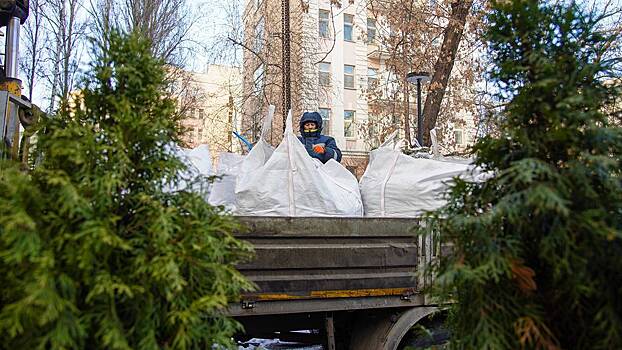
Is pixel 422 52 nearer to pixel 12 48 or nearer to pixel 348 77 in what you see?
pixel 12 48

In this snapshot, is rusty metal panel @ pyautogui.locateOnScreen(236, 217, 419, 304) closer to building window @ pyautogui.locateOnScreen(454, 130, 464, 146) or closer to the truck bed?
the truck bed

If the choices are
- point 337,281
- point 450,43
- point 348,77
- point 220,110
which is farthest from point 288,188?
point 348,77

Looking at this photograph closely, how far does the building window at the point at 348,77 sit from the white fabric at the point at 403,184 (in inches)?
850

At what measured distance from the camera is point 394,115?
15336mm

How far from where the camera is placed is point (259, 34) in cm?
1515

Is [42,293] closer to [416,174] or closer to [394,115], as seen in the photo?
[416,174]

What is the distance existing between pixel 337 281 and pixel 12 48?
316 centimetres

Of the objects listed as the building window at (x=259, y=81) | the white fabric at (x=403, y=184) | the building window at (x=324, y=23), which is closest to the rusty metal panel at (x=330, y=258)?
the white fabric at (x=403, y=184)

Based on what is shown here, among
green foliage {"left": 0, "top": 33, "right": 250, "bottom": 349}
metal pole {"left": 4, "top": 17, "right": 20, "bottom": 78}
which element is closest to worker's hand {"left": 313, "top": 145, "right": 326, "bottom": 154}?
metal pole {"left": 4, "top": 17, "right": 20, "bottom": 78}

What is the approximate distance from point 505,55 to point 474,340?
1278 mm

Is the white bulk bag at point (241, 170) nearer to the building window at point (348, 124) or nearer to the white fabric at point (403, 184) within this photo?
the white fabric at point (403, 184)

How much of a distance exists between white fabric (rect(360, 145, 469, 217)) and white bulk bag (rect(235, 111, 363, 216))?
0.63m

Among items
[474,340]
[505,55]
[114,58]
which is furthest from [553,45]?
[114,58]

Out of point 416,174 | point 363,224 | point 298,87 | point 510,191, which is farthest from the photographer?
point 298,87
